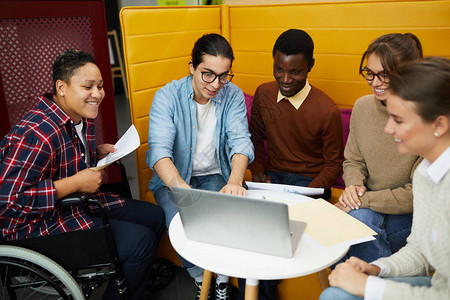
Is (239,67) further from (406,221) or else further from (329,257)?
(329,257)

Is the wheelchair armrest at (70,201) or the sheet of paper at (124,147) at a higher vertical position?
the sheet of paper at (124,147)

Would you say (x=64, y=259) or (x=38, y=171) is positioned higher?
(x=38, y=171)

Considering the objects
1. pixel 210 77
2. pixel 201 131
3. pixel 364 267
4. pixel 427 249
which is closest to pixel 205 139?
pixel 201 131

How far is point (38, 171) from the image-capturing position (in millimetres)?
1513

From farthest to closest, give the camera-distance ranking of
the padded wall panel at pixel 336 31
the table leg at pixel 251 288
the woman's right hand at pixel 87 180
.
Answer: the padded wall panel at pixel 336 31 → the woman's right hand at pixel 87 180 → the table leg at pixel 251 288

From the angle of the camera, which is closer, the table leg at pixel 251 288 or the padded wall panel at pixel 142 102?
the table leg at pixel 251 288

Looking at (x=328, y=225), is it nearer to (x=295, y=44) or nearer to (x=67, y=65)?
(x=295, y=44)

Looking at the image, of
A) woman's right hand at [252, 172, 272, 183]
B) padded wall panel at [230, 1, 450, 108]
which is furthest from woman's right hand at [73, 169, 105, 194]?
padded wall panel at [230, 1, 450, 108]

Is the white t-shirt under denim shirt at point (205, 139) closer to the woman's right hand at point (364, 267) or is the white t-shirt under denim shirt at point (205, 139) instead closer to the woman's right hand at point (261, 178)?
the woman's right hand at point (261, 178)

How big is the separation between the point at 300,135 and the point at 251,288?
1.09 m

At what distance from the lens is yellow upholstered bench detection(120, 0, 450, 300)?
225 centimetres

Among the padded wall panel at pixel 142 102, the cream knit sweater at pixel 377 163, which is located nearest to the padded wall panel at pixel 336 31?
the cream knit sweater at pixel 377 163

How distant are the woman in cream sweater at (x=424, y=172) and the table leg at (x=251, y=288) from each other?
0.22 meters

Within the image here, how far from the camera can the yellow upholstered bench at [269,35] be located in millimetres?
2254
